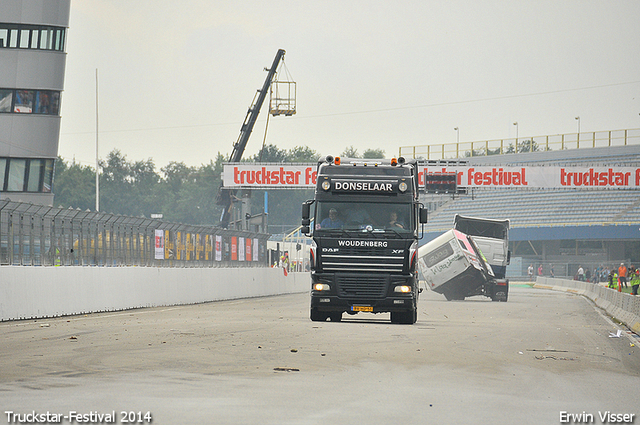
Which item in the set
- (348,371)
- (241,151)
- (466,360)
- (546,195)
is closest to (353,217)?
(466,360)

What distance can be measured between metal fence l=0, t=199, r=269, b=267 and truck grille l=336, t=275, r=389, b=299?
841 cm

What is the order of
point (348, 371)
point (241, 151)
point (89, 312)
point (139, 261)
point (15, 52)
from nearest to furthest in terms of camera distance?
point (348, 371) < point (89, 312) < point (139, 261) < point (15, 52) < point (241, 151)

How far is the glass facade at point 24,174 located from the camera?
155 ft

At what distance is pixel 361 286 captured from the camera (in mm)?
18266

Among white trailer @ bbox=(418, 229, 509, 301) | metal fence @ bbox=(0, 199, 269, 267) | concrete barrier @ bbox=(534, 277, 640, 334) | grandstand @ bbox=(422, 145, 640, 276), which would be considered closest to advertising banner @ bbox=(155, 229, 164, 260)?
metal fence @ bbox=(0, 199, 269, 267)

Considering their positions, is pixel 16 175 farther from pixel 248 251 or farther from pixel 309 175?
pixel 309 175

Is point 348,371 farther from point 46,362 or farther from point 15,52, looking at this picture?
point 15,52

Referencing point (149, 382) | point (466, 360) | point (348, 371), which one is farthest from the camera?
point (466, 360)

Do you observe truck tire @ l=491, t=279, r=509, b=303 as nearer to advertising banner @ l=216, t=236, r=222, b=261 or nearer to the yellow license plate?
advertising banner @ l=216, t=236, r=222, b=261

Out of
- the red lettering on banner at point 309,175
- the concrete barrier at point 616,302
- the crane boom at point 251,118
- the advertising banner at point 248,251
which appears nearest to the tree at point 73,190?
the crane boom at point 251,118

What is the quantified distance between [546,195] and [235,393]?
251 ft

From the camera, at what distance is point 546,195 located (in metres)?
82.8

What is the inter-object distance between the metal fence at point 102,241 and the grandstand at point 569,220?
1467 inches

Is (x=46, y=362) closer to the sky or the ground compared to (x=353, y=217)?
closer to the ground
